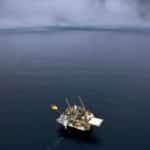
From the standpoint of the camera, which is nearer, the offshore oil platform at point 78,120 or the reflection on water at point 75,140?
the reflection on water at point 75,140

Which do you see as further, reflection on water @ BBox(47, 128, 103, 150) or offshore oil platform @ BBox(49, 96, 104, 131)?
offshore oil platform @ BBox(49, 96, 104, 131)

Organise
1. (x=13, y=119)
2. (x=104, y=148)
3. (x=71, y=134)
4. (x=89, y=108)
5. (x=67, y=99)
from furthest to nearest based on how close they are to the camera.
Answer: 1. (x=67, y=99)
2. (x=89, y=108)
3. (x=13, y=119)
4. (x=71, y=134)
5. (x=104, y=148)

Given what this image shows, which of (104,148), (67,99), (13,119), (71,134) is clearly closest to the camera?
(104,148)

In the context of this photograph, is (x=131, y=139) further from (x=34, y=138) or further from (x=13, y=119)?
(x=13, y=119)

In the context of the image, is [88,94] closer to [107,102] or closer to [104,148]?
[107,102]

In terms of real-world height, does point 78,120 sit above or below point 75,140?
above

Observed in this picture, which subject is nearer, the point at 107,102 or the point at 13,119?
the point at 13,119

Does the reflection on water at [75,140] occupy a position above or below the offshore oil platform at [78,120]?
below

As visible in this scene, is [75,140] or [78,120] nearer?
[75,140]

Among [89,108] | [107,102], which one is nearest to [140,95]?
[107,102]

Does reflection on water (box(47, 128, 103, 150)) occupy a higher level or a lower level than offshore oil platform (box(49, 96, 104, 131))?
lower
